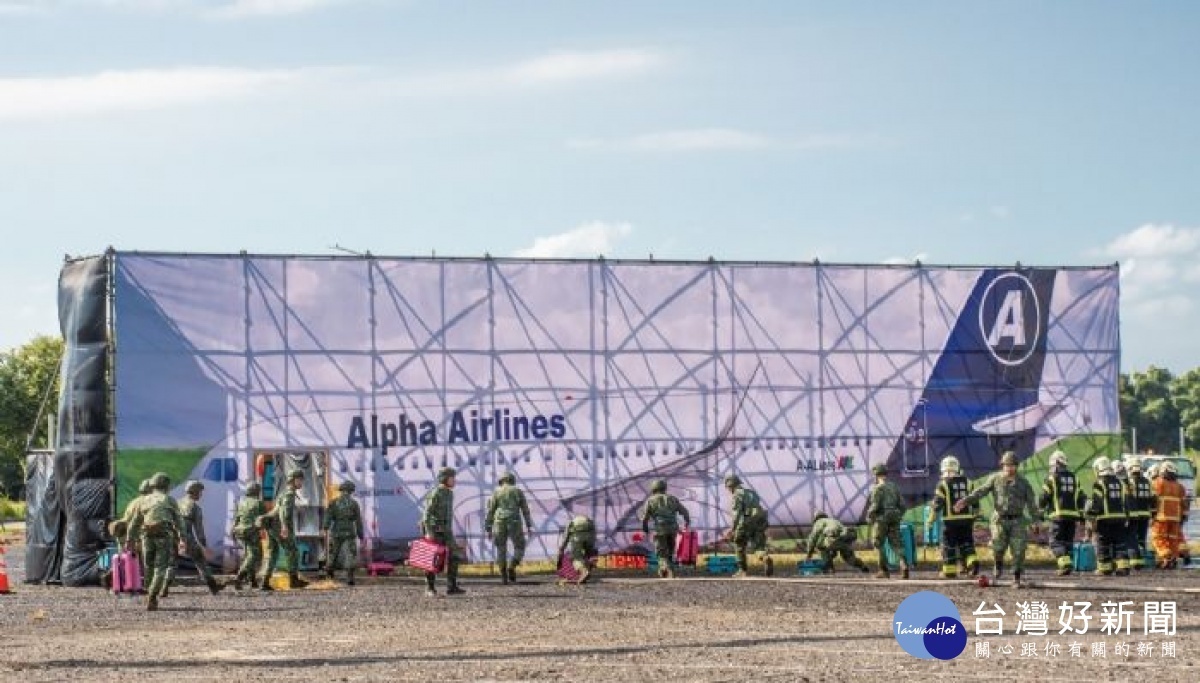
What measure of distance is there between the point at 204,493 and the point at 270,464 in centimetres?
121

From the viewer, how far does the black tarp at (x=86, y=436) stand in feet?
113

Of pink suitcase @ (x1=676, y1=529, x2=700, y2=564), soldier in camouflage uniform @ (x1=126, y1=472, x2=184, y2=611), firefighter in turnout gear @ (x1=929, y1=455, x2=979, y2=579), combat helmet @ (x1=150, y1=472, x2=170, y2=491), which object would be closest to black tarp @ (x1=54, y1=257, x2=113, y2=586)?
combat helmet @ (x1=150, y1=472, x2=170, y2=491)

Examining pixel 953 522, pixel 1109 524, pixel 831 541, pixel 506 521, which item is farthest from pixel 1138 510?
pixel 506 521

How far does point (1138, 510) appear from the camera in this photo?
110 ft

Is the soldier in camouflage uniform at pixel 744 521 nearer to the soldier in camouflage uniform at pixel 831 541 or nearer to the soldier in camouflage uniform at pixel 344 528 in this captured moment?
the soldier in camouflage uniform at pixel 831 541

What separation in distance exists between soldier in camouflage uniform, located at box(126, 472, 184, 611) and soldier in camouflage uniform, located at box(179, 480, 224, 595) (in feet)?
5.38

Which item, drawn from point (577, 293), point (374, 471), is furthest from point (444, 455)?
point (577, 293)

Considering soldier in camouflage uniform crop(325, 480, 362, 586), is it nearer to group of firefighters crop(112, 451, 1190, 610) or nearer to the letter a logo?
group of firefighters crop(112, 451, 1190, 610)

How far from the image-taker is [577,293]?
1474 inches

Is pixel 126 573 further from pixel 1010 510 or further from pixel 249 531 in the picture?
pixel 1010 510

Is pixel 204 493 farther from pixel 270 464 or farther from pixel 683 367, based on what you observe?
pixel 683 367

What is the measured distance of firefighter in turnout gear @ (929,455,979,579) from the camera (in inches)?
1168

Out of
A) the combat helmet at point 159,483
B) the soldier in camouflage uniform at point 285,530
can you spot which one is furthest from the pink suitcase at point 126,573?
the combat helmet at point 159,483

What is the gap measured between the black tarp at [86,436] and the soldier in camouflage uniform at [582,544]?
7.77 metres
